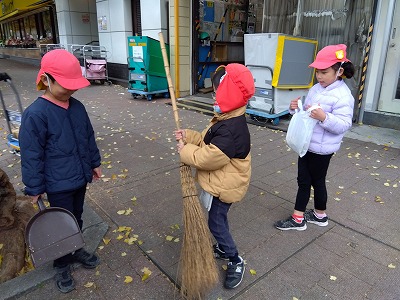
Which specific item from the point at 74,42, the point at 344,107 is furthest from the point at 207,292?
the point at 74,42

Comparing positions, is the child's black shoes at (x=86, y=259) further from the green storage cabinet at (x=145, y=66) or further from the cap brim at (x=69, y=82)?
the green storage cabinet at (x=145, y=66)

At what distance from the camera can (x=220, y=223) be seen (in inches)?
91.1

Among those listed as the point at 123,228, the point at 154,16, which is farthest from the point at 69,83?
the point at 154,16

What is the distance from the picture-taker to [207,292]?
7.49ft

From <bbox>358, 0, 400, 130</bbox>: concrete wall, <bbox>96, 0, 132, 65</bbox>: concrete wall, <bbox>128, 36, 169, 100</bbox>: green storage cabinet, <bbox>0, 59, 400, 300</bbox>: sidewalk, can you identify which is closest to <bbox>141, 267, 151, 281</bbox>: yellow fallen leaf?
<bbox>0, 59, 400, 300</bbox>: sidewalk

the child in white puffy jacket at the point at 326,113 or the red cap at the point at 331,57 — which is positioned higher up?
the red cap at the point at 331,57

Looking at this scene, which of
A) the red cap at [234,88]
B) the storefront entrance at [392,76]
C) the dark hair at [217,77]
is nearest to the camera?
the red cap at [234,88]

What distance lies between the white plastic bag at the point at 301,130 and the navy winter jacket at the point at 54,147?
167 cm

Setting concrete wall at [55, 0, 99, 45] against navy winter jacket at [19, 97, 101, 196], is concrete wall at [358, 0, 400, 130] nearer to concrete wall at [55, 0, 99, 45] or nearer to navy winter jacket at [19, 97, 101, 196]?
navy winter jacket at [19, 97, 101, 196]

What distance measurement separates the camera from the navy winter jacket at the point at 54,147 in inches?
80.7

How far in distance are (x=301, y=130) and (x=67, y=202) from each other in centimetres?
191

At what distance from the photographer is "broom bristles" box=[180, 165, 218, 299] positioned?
2146 mm

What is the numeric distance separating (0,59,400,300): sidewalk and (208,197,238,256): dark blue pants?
34 centimetres

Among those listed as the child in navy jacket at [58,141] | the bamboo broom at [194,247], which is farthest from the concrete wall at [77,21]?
the bamboo broom at [194,247]
